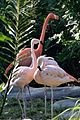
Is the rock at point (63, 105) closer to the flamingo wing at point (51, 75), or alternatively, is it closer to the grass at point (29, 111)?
the grass at point (29, 111)

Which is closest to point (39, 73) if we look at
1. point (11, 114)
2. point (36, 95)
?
point (11, 114)

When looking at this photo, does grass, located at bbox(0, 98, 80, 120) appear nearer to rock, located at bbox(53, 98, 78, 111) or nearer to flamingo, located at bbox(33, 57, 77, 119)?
rock, located at bbox(53, 98, 78, 111)

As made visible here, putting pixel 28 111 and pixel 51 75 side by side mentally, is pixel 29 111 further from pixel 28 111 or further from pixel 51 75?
pixel 51 75

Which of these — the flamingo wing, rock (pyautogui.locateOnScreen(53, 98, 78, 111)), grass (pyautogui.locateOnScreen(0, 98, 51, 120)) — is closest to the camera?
the flamingo wing

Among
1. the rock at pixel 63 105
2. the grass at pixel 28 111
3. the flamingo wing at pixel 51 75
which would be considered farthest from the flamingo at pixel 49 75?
the rock at pixel 63 105

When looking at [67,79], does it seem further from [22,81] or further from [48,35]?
[48,35]

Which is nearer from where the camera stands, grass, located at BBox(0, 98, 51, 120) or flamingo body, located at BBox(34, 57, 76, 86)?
flamingo body, located at BBox(34, 57, 76, 86)

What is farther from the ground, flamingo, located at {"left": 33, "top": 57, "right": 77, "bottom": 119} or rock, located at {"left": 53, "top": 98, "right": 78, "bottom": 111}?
flamingo, located at {"left": 33, "top": 57, "right": 77, "bottom": 119}

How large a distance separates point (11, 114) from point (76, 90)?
1.34 meters

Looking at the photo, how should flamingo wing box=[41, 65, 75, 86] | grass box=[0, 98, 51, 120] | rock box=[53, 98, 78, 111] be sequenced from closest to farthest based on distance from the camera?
flamingo wing box=[41, 65, 75, 86] < grass box=[0, 98, 51, 120] < rock box=[53, 98, 78, 111]

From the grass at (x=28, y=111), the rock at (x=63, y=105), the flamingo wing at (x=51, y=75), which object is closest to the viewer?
the flamingo wing at (x=51, y=75)

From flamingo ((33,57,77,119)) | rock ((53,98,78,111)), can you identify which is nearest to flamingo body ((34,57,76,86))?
flamingo ((33,57,77,119))

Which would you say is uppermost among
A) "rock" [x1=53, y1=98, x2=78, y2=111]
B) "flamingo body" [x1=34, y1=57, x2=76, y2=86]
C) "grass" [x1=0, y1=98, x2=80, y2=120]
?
"flamingo body" [x1=34, y1=57, x2=76, y2=86]

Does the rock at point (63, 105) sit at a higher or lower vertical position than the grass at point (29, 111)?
higher
